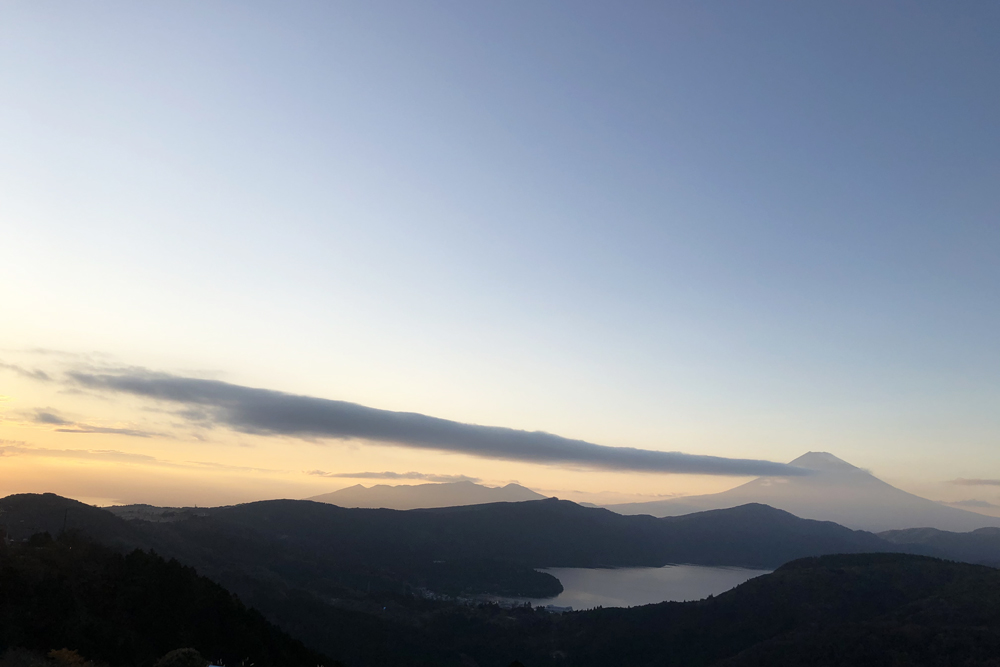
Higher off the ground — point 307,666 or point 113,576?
point 113,576

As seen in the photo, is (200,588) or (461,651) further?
(461,651)

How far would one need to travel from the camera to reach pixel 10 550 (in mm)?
52750

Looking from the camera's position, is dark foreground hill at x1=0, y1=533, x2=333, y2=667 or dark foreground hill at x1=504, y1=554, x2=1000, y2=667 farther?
dark foreground hill at x1=504, y1=554, x2=1000, y2=667

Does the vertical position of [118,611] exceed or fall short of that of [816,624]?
it exceeds it

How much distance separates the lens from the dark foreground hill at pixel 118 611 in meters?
40.2

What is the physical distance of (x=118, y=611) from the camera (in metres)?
50.0

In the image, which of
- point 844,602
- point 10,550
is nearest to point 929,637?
point 844,602

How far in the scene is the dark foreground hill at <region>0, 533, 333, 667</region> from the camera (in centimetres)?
4019

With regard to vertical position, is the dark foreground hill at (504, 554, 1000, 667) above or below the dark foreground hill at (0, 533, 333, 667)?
A: below

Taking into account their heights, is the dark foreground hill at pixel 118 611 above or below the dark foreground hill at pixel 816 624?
above

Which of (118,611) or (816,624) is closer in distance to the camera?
(118,611)

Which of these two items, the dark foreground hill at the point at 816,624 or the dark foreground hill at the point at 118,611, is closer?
the dark foreground hill at the point at 118,611

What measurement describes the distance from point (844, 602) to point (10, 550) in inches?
6340

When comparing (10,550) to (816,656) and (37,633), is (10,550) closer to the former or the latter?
(37,633)
